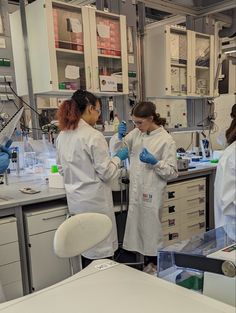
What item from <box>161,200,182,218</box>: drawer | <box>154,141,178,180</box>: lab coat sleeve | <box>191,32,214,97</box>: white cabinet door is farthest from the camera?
<box>191,32,214,97</box>: white cabinet door

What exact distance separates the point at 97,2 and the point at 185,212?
2330mm

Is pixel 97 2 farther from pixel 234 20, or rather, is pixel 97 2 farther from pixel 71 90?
pixel 234 20

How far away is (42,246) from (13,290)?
33 cm

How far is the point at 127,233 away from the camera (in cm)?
269

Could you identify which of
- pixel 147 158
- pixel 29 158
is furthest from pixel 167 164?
pixel 29 158

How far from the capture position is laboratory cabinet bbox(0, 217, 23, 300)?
6.82 feet

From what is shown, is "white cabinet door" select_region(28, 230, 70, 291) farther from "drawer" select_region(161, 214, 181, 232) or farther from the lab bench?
"drawer" select_region(161, 214, 181, 232)

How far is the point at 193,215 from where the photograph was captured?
10.5ft

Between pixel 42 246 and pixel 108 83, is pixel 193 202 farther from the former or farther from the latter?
pixel 42 246

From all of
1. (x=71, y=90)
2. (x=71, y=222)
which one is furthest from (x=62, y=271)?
(x=71, y=90)

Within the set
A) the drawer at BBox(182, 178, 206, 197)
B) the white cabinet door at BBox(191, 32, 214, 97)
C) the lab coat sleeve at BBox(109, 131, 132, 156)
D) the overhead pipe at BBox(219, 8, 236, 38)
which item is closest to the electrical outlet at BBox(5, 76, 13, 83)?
the lab coat sleeve at BBox(109, 131, 132, 156)

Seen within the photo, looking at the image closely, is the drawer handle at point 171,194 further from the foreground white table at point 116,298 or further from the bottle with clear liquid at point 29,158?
the foreground white table at point 116,298

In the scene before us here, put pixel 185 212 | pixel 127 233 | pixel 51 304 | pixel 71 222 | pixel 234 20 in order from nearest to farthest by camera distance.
Answer: pixel 51 304, pixel 71 222, pixel 127 233, pixel 185 212, pixel 234 20

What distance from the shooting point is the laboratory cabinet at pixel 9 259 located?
2078mm
